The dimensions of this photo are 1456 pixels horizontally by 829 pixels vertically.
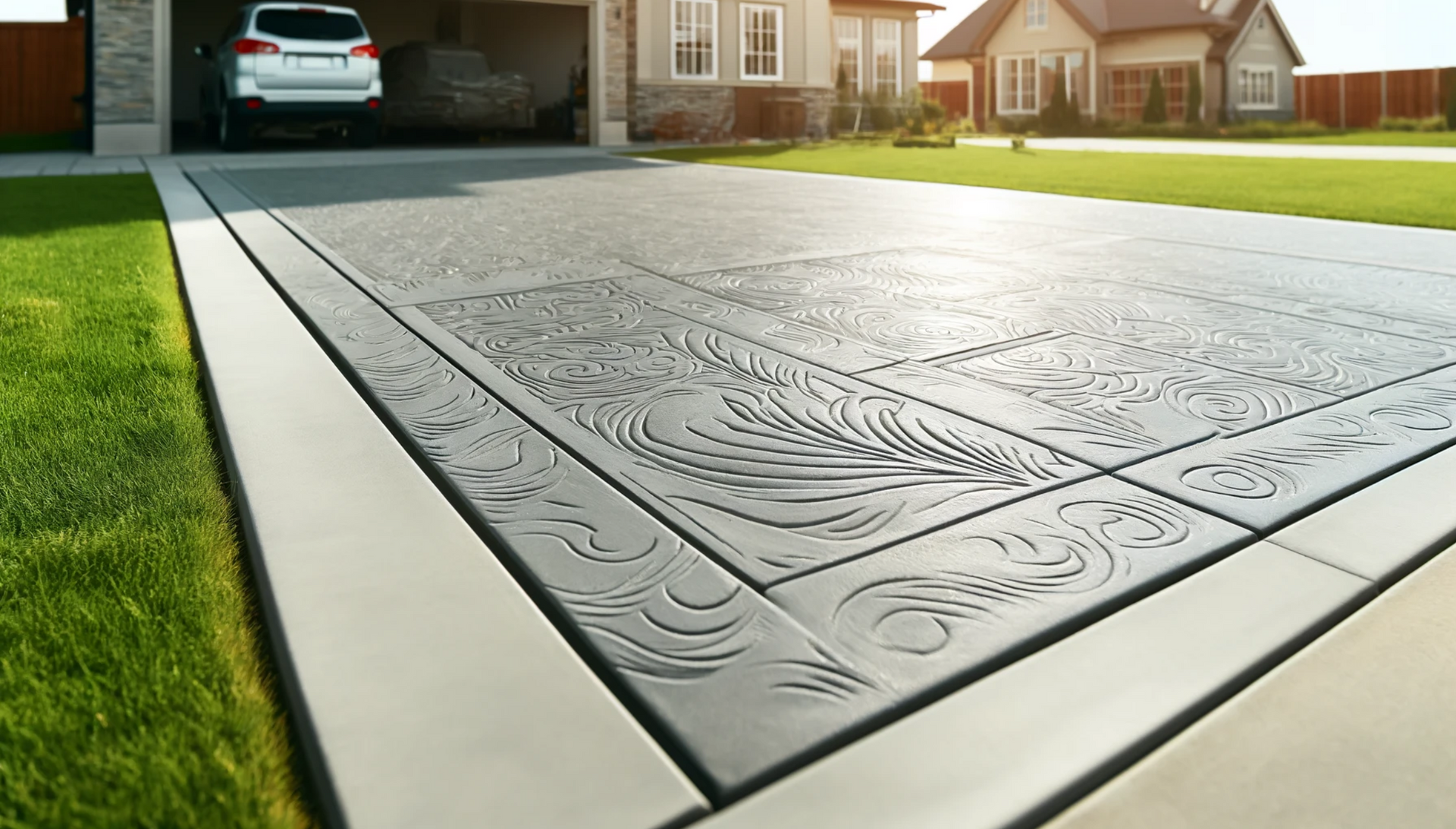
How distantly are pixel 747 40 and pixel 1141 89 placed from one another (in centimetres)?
1379

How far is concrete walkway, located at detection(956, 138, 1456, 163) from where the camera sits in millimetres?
13070

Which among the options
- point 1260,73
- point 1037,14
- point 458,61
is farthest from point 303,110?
point 1260,73

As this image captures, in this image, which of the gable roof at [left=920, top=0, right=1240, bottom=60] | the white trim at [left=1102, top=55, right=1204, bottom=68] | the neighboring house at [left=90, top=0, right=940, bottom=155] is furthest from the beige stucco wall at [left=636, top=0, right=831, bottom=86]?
the white trim at [left=1102, top=55, right=1204, bottom=68]

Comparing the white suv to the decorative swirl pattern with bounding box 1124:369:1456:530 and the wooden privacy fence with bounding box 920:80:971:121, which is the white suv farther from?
the wooden privacy fence with bounding box 920:80:971:121

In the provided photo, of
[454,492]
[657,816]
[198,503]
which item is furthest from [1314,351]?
[198,503]

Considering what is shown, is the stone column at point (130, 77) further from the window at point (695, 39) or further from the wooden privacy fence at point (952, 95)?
the wooden privacy fence at point (952, 95)

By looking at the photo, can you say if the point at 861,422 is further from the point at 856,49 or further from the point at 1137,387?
the point at 856,49

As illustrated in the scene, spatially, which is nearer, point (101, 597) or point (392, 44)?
point (101, 597)

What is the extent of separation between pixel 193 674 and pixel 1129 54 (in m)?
30.5

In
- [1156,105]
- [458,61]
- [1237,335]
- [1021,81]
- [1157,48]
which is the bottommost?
[1237,335]

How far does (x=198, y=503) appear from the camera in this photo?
2025 millimetres

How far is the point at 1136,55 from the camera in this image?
91.5ft

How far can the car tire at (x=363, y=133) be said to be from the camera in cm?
1429

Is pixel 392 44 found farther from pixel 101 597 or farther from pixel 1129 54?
pixel 101 597
